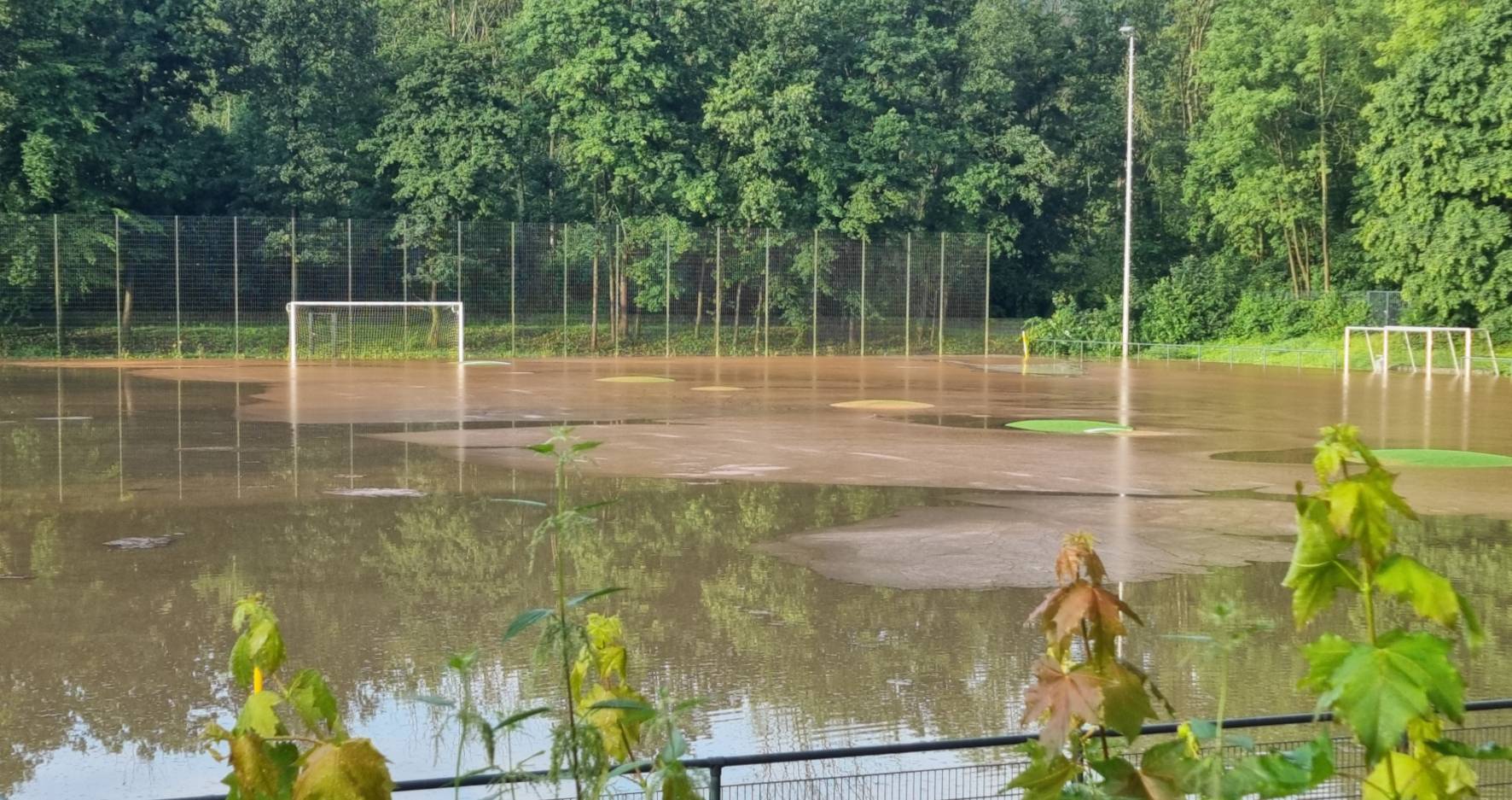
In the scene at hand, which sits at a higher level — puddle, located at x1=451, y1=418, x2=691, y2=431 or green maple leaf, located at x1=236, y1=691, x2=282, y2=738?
green maple leaf, located at x1=236, y1=691, x2=282, y2=738

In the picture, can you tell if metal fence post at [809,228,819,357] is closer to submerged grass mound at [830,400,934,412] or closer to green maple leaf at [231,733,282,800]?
submerged grass mound at [830,400,934,412]

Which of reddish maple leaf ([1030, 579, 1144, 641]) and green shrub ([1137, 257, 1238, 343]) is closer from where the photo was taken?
reddish maple leaf ([1030, 579, 1144, 641])

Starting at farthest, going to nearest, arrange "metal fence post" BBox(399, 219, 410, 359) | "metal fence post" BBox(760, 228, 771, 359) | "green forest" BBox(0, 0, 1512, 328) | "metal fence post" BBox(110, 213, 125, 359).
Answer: "metal fence post" BBox(760, 228, 771, 359) → "metal fence post" BBox(399, 219, 410, 359) → "green forest" BBox(0, 0, 1512, 328) → "metal fence post" BBox(110, 213, 125, 359)

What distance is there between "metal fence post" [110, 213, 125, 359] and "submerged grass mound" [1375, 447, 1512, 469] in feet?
99.4

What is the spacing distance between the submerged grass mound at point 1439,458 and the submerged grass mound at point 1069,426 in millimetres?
3642

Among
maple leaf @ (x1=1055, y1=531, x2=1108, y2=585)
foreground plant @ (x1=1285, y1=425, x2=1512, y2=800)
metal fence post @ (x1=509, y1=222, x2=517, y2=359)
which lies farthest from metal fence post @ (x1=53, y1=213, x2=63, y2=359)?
foreground plant @ (x1=1285, y1=425, x2=1512, y2=800)

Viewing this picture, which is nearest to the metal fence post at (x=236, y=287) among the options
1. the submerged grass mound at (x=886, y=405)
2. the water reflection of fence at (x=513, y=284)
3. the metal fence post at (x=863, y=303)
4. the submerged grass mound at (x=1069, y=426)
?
the water reflection of fence at (x=513, y=284)

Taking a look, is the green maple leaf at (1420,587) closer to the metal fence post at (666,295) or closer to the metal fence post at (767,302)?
the metal fence post at (666,295)

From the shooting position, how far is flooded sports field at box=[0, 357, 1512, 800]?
6805 mm

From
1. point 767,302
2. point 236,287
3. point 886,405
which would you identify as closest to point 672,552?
point 886,405

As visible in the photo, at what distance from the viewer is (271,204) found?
1725 inches

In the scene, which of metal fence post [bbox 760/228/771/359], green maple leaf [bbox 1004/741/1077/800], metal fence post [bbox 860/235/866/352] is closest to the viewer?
green maple leaf [bbox 1004/741/1077/800]

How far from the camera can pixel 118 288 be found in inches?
1485

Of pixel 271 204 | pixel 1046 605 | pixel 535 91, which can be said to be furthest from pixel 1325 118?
pixel 1046 605
